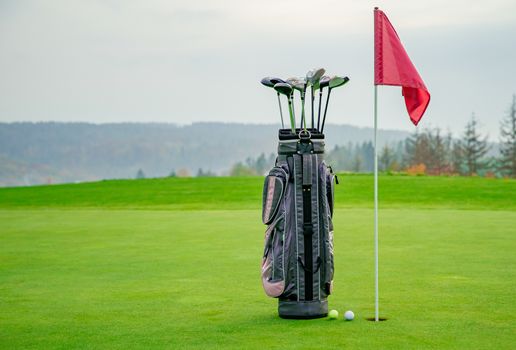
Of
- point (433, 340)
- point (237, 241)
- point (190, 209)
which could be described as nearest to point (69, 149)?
point (190, 209)

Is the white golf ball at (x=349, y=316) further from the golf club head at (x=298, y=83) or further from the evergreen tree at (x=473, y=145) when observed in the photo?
the evergreen tree at (x=473, y=145)

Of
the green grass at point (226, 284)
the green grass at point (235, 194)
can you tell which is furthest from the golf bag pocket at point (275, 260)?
the green grass at point (235, 194)

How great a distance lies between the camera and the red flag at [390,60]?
24.5ft

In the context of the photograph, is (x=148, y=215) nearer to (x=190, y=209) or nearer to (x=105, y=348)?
(x=190, y=209)

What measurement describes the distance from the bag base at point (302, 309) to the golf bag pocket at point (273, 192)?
29.0 inches

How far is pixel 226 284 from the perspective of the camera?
981cm

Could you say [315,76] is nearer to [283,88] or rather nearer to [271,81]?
[283,88]

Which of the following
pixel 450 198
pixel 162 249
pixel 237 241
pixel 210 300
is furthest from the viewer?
pixel 450 198

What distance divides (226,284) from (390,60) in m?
3.49

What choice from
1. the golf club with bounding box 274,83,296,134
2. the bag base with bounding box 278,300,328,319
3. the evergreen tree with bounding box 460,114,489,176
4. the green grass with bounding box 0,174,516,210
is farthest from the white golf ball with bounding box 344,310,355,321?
the evergreen tree with bounding box 460,114,489,176

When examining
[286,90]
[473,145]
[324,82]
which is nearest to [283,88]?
[286,90]

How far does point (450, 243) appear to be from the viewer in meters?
14.0

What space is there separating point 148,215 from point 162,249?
901 cm

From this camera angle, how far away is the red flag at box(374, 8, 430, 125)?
746cm
